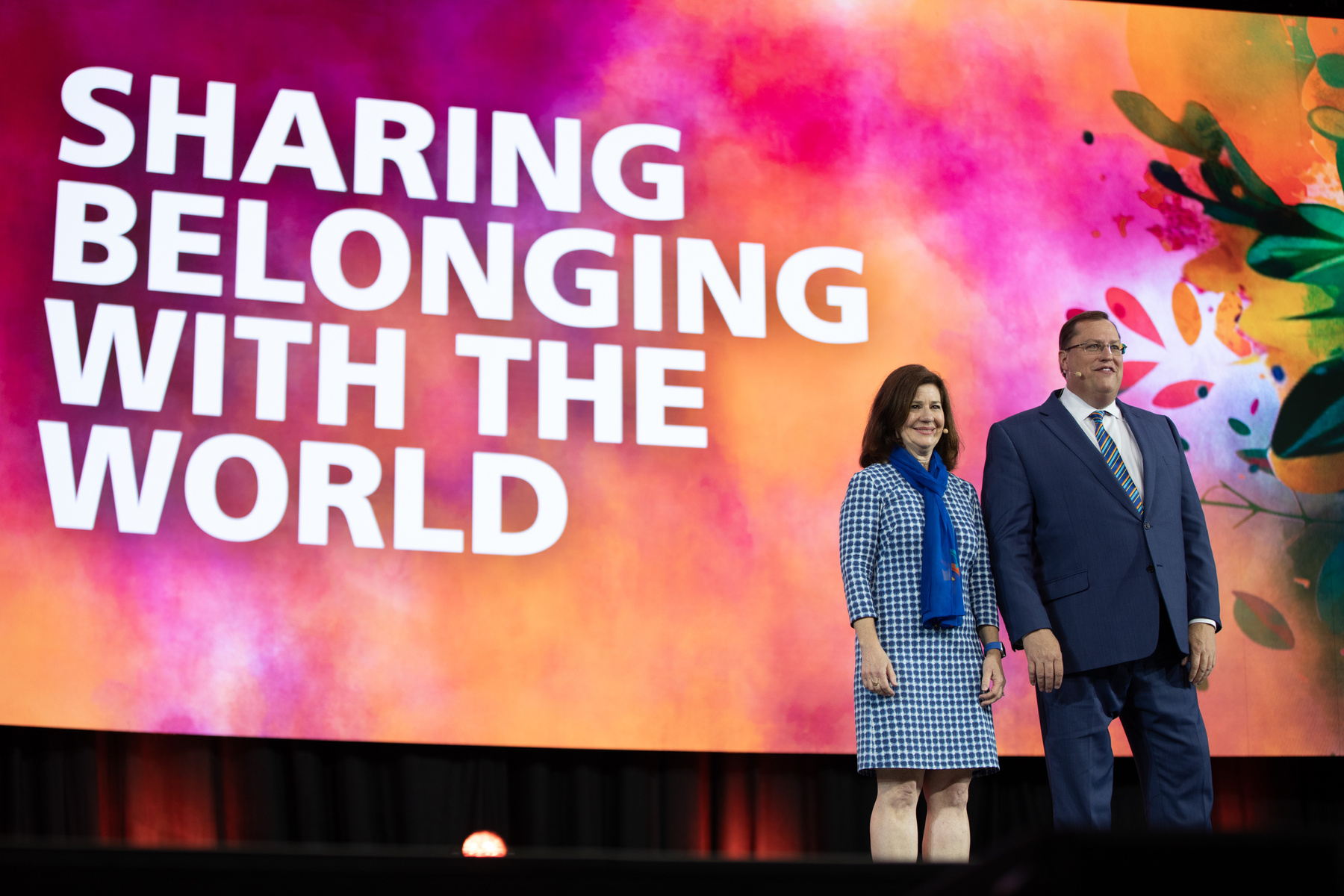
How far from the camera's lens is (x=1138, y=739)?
254cm

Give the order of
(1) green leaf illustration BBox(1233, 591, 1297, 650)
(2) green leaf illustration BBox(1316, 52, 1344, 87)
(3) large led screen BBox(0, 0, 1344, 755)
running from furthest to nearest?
(2) green leaf illustration BBox(1316, 52, 1344, 87)
(1) green leaf illustration BBox(1233, 591, 1297, 650)
(3) large led screen BBox(0, 0, 1344, 755)

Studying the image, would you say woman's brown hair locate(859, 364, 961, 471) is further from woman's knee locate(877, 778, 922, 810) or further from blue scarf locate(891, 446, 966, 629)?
woman's knee locate(877, 778, 922, 810)

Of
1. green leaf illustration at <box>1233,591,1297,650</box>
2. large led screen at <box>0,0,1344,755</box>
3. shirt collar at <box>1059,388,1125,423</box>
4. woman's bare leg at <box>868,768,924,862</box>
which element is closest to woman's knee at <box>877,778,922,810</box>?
woman's bare leg at <box>868,768,924,862</box>

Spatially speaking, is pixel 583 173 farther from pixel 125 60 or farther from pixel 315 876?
pixel 315 876

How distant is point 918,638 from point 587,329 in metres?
1.48

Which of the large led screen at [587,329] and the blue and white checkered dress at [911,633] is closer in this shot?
the blue and white checkered dress at [911,633]

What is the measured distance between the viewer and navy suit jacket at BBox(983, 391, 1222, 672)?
2516mm

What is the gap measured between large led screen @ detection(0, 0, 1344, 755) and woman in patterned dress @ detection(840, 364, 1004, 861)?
3.38 feet

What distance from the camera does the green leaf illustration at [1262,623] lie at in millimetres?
3787

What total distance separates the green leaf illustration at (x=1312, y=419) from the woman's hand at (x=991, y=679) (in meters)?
1.80

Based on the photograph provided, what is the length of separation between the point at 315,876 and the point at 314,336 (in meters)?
2.47

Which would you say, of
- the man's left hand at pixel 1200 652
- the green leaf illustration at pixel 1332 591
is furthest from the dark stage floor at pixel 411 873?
the green leaf illustration at pixel 1332 591

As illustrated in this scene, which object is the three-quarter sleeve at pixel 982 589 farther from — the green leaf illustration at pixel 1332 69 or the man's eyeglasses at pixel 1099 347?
the green leaf illustration at pixel 1332 69

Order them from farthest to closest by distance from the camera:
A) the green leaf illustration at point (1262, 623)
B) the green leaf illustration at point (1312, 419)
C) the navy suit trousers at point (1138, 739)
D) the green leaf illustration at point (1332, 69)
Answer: the green leaf illustration at point (1332, 69) → the green leaf illustration at point (1312, 419) → the green leaf illustration at point (1262, 623) → the navy suit trousers at point (1138, 739)
